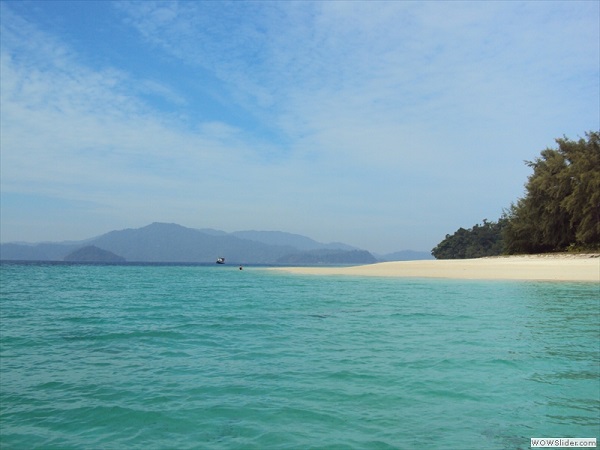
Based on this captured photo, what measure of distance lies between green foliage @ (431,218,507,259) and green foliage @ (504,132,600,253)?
38290mm

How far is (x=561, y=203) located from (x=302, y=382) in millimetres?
51017

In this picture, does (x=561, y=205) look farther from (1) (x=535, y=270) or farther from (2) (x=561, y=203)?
(1) (x=535, y=270)

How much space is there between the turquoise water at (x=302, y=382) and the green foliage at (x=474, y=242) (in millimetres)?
89204

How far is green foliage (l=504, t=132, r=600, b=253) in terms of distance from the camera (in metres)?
46.0

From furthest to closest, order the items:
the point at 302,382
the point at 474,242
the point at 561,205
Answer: the point at 474,242 → the point at 561,205 → the point at 302,382

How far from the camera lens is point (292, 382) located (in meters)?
7.77

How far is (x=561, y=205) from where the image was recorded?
4894cm

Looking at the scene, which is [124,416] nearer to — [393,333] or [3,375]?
[3,375]

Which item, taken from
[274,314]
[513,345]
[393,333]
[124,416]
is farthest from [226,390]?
[274,314]

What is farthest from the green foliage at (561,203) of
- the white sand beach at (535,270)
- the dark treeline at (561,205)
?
the white sand beach at (535,270)

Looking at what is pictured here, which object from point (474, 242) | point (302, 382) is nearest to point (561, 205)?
point (302, 382)

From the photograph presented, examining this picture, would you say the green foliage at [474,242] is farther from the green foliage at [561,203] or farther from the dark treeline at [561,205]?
the green foliage at [561,203]

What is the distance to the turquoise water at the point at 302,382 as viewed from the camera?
571cm

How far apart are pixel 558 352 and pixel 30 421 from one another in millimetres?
10280
